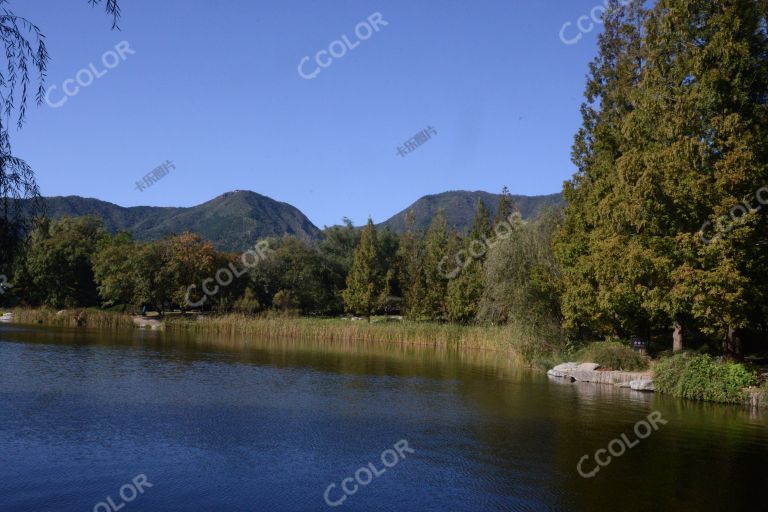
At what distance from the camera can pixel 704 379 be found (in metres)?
21.8

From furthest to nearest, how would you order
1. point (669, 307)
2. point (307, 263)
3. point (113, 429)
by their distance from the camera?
point (307, 263) → point (669, 307) → point (113, 429)

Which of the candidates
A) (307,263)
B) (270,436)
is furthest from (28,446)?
(307,263)

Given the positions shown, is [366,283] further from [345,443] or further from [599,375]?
[345,443]

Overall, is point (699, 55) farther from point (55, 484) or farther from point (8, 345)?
point (8, 345)

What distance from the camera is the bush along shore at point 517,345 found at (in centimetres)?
2155

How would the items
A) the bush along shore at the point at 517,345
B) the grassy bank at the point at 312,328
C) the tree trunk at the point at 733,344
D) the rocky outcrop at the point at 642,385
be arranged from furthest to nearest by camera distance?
1. the grassy bank at the point at 312,328
2. the rocky outcrop at the point at 642,385
3. the tree trunk at the point at 733,344
4. the bush along shore at the point at 517,345

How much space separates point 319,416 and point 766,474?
10.5m

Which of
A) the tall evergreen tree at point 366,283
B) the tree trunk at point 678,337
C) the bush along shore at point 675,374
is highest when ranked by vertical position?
the tall evergreen tree at point 366,283

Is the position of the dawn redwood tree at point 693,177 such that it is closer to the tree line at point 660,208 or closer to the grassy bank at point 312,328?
the tree line at point 660,208

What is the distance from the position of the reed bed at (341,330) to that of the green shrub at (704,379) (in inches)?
724

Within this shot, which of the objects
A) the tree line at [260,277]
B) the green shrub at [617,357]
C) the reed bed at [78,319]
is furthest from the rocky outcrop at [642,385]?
the reed bed at [78,319]

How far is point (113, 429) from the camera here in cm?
1500

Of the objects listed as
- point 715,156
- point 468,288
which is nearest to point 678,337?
point 715,156

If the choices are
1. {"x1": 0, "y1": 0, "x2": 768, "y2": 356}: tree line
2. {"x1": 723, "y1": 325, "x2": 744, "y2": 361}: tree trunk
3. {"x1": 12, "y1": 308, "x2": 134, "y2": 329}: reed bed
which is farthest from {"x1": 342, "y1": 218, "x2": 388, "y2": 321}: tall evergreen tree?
{"x1": 723, "y1": 325, "x2": 744, "y2": 361}: tree trunk
